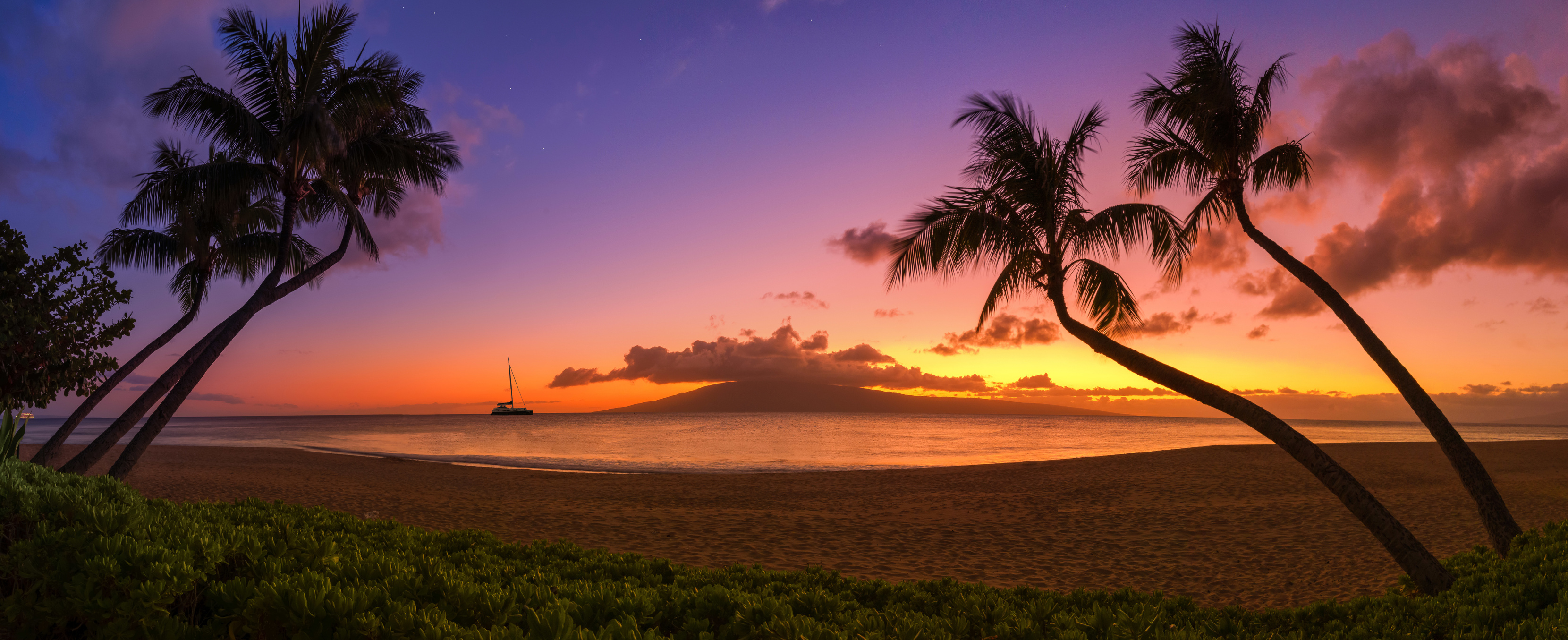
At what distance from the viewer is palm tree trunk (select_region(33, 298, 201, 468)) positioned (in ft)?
39.6

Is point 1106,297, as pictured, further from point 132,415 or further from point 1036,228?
point 132,415

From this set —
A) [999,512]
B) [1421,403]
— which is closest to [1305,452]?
[1421,403]

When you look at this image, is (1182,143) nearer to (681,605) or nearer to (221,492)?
(681,605)

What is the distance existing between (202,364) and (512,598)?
1220 centimetres

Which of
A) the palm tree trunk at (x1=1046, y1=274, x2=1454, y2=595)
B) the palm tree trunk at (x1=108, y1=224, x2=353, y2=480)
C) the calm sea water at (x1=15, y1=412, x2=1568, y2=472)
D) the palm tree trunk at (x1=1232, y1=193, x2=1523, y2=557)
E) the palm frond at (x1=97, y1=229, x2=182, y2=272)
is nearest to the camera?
the palm tree trunk at (x1=1046, y1=274, x2=1454, y2=595)

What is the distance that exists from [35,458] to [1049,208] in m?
17.1

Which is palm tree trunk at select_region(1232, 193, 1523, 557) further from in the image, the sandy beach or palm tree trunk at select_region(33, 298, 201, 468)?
palm tree trunk at select_region(33, 298, 201, 468)

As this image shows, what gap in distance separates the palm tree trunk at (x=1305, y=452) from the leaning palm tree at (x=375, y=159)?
1277 cm

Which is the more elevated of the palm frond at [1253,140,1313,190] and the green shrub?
the palm frond at [1253,140,1313,190]

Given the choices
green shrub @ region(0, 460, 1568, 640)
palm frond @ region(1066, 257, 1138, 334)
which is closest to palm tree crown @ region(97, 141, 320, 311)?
green shrub @ region(0, 460, 1568, 640)

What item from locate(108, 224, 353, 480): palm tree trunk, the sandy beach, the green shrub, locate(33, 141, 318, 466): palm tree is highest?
locate(33, 141, 318, 466): palm tree

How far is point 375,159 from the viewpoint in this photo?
1326cm

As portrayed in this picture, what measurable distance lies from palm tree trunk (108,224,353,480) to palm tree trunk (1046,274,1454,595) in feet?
44.6

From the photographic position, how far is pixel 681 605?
3.47 meters
